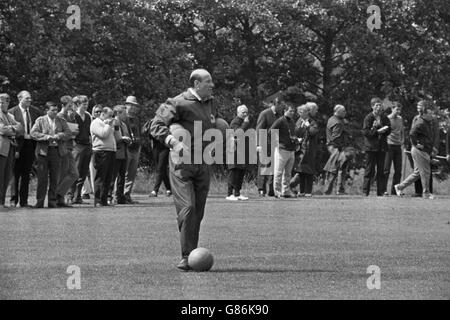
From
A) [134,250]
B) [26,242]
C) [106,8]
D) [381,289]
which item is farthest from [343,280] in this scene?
[106,8]

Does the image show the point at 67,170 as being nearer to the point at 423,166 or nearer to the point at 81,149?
the point at 81,149

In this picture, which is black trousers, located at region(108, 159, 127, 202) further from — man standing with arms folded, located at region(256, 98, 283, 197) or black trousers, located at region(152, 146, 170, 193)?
man standing with arms folded, located at region(256, 98, 283, 197)

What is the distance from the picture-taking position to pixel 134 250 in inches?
670

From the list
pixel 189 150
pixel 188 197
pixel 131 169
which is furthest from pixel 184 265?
pixel 131 169

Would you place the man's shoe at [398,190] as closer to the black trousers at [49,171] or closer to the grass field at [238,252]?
the grass field at [238,252]

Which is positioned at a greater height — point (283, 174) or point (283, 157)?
point (283, 157)

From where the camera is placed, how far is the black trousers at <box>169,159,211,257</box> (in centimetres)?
1484

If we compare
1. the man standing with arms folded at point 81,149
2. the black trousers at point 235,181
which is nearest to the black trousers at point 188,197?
the man standing with arms folded at point 81,149

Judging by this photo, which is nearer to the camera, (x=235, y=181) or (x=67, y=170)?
(x=67, y=170)

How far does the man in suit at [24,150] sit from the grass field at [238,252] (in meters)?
1.00

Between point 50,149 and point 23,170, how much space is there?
0.66m

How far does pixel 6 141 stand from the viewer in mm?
24141

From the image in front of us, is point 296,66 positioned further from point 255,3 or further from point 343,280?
point 343,280

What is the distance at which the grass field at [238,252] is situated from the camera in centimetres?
1301
